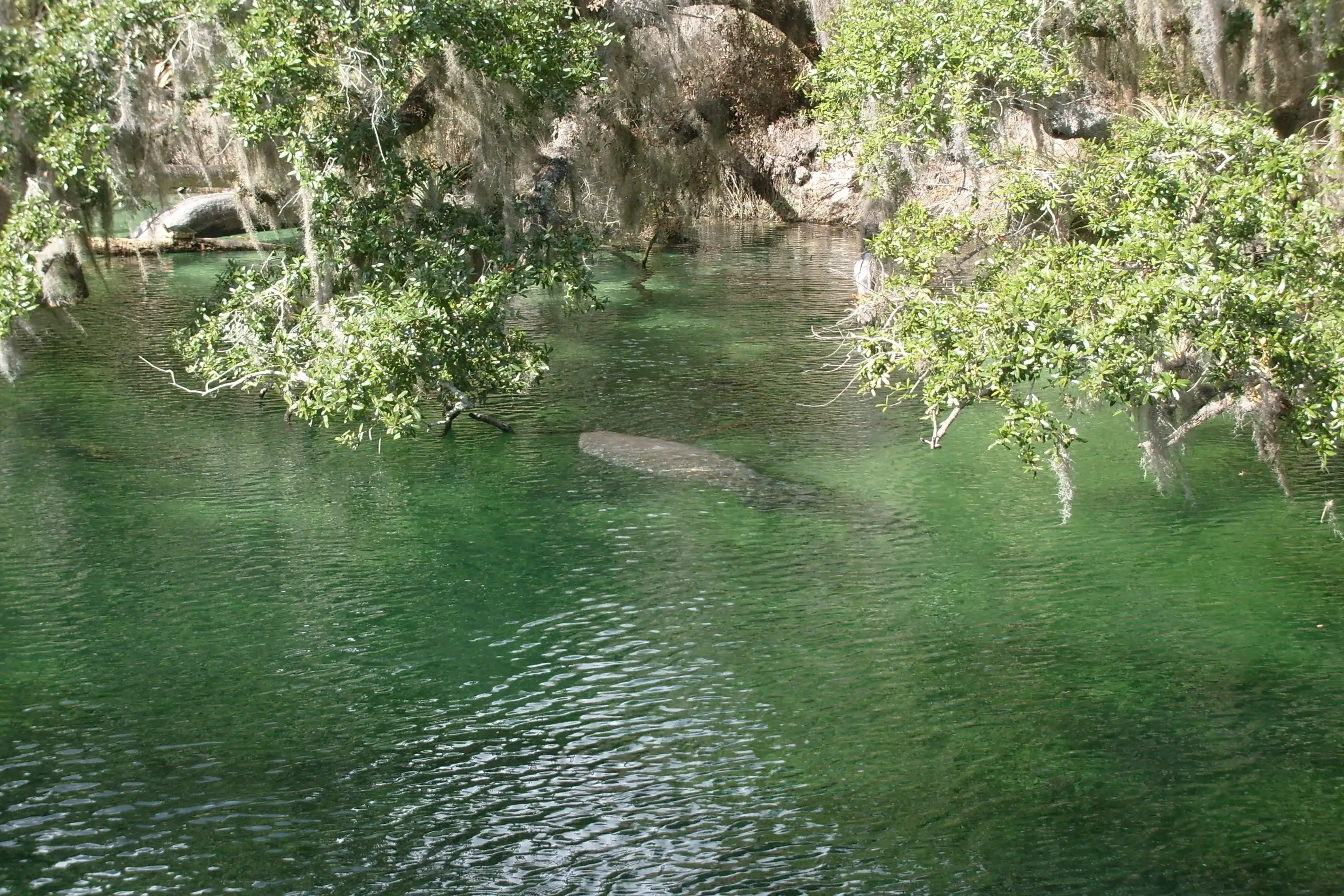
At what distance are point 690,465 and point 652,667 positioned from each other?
374cm

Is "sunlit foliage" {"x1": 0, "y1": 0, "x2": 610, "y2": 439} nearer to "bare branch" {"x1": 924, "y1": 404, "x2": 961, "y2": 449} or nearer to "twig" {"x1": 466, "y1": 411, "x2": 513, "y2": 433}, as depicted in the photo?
"twig" {"x1": 466, "y1": 411, "x2": 513, "y2": 433}

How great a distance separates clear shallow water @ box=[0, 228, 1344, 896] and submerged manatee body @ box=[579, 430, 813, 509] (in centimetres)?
17

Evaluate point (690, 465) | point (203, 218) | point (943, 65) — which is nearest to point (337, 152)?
point (690, 465)

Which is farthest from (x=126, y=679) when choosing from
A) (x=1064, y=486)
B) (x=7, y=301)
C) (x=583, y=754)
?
(x=1064, y=486)

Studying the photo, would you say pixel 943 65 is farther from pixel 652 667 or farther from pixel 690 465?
pixel 652 667

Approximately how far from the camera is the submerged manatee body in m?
10.7

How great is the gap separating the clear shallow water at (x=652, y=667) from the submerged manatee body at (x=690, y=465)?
0.57ft

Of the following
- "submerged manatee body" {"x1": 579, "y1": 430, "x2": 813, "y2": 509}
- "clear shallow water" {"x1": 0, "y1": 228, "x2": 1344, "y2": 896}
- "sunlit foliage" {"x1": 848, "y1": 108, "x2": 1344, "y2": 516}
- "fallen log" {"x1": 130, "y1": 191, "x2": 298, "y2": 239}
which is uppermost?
"fallen log" {"x1": 130, "y1": 191, "x2": 298, "y2": 239}

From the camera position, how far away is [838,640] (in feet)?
26.8

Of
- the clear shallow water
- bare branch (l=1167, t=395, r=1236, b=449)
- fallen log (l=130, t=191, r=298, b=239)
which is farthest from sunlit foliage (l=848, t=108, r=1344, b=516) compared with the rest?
fallen log (l=130, t=191, r=298, b=239)

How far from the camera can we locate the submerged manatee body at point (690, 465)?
10.7 meters

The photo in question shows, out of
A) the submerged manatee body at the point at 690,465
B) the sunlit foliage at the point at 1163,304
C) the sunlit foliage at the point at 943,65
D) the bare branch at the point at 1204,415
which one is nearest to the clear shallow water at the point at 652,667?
the submerged manatee body at the point at 690,465

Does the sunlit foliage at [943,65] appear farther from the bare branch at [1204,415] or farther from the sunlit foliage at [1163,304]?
the bare branch at [1204,415]

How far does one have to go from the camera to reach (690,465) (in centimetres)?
1141
